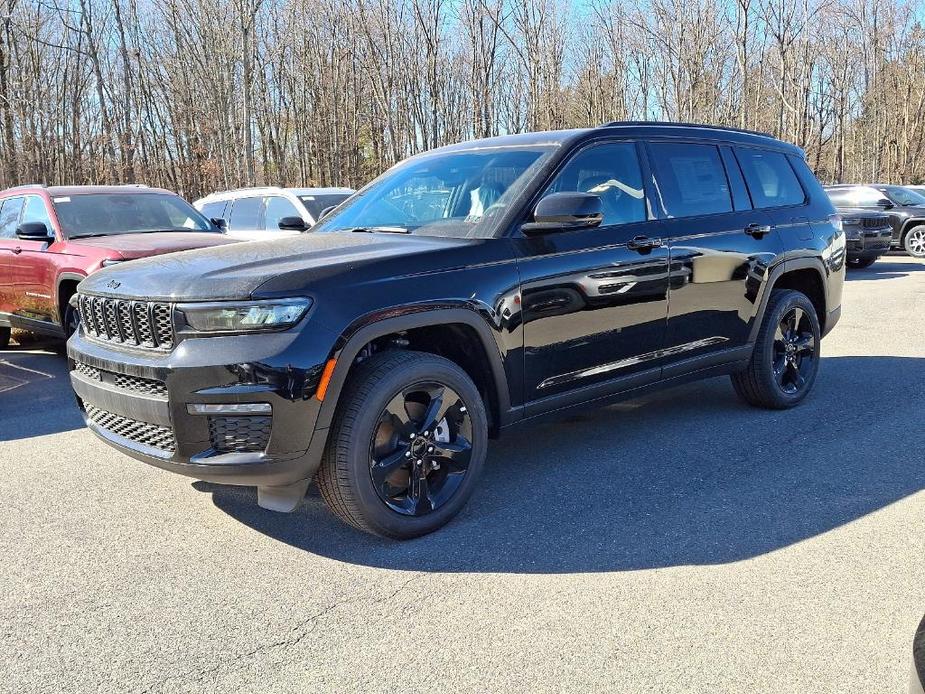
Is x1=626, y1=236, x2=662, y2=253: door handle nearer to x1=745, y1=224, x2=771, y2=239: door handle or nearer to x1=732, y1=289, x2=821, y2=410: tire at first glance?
x1=745, y1=224, x2=771, y2=239: door handle

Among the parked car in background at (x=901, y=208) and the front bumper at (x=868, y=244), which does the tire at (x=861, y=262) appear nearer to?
the front bumper at (x=868, y=244)

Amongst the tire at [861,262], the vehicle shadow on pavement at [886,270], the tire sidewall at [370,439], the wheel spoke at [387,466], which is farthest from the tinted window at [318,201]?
the tire at [861,262]

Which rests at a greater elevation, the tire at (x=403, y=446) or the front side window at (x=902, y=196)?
the front side window at (x=902, y=196)

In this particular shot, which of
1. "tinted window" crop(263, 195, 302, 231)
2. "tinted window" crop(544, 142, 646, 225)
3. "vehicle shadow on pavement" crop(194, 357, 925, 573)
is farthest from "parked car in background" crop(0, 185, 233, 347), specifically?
"tinted window" crop(544, 142, 646, 225)

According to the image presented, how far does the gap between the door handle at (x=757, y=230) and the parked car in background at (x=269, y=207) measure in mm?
6419

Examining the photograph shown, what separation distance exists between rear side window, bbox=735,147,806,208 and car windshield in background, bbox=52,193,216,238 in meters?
5.39

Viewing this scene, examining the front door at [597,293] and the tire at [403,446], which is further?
the front door at [597,293]

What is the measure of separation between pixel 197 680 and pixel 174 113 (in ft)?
112

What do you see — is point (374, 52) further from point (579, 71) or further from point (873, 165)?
point (873, 165)

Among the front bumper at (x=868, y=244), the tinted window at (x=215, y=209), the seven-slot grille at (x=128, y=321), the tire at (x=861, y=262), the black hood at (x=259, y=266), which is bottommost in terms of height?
the tire at (x=861, y=262)

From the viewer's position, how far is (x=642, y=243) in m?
4.61

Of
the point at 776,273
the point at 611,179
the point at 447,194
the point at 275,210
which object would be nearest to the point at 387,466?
the point at 447,194

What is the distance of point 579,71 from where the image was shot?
130 ft

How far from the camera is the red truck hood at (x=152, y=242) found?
7004 mm
